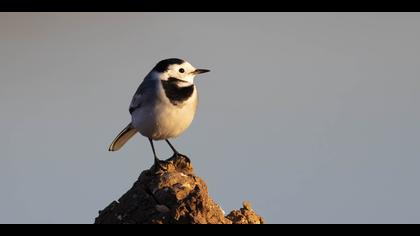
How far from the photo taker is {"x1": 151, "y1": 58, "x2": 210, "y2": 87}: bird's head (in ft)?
38.6

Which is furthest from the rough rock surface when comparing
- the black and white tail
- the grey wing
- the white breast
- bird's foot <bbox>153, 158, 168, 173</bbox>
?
the black and white tail

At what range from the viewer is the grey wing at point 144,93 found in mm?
11523

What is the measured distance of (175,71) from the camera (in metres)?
11.8

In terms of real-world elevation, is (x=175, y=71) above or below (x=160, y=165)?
above

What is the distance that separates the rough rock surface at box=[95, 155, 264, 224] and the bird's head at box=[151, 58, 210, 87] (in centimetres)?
248

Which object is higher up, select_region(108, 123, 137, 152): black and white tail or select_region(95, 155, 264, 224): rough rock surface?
select_region(108, 123, 137, 152): black and white tail

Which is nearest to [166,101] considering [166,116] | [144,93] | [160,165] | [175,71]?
[166,116]

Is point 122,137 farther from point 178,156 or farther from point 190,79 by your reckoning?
point 178,156

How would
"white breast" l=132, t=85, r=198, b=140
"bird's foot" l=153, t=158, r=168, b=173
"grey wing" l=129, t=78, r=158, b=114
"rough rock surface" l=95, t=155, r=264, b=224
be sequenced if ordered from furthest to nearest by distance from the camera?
"grey wing" l=129, t=78, r=158, b=114
"white breast" l=132, t=85, r=198, b=140
"bird's foot" l=153, t=158, r=168, b=173
"rough rock surface" l=95, t=155, r=264, b=224

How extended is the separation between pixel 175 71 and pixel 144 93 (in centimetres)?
61

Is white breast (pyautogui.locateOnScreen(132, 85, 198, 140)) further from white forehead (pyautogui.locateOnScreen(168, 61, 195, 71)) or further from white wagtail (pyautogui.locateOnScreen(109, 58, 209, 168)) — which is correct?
white forehead (pyautogui.locateOnScreen(168, 61, 195, 71))
